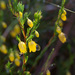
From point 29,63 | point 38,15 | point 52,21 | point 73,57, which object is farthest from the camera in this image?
point 52,21

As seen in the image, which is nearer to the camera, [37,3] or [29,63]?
[29,63]

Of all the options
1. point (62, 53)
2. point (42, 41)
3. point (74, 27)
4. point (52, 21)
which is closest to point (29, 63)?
point (42, 41)

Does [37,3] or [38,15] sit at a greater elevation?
[38,15]

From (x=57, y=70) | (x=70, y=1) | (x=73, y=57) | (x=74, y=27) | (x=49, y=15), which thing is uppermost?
(x=70, y=1)

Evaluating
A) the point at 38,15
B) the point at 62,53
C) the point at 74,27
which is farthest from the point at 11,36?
the point at 38,15

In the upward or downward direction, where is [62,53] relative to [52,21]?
downward

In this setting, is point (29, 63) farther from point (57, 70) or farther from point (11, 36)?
point (11, 36)

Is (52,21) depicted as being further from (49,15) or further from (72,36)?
(72,36)

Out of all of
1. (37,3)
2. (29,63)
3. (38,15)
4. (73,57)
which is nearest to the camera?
(38,15)

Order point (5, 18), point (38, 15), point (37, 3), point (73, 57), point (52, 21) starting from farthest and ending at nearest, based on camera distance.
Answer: point (5, 18), point (37, 3), point (52, 21), point (73, 57), point (38, 15)
